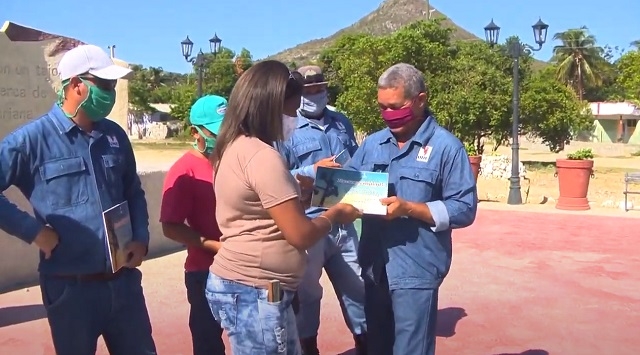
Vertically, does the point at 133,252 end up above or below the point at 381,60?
below

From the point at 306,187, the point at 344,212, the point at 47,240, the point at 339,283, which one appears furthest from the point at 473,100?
the point at 47,240

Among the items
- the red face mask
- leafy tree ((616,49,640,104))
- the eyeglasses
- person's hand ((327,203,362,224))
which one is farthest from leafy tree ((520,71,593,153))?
the eyeglasses

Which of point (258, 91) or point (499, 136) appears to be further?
point (499, 136)

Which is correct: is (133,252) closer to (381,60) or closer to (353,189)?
(353,189)

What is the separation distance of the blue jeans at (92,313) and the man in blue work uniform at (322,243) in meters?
1.58

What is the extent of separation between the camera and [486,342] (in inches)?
225

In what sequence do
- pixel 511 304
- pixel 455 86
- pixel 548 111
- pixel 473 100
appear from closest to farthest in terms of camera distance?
pixel 511 304 < pixel 473 100 < pixel 455 86 < pixel 548 111

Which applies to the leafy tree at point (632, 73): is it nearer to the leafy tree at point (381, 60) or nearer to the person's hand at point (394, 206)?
the leafy tree at point (381, 60)

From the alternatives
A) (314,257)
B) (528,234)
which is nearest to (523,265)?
(528,234)

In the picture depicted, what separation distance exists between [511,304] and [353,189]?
420 centimetres

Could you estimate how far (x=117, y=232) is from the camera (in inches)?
118

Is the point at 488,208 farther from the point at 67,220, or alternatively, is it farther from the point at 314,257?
the point at 67,220

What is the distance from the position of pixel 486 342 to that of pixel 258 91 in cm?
372

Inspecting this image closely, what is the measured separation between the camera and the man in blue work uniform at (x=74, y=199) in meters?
2.88
